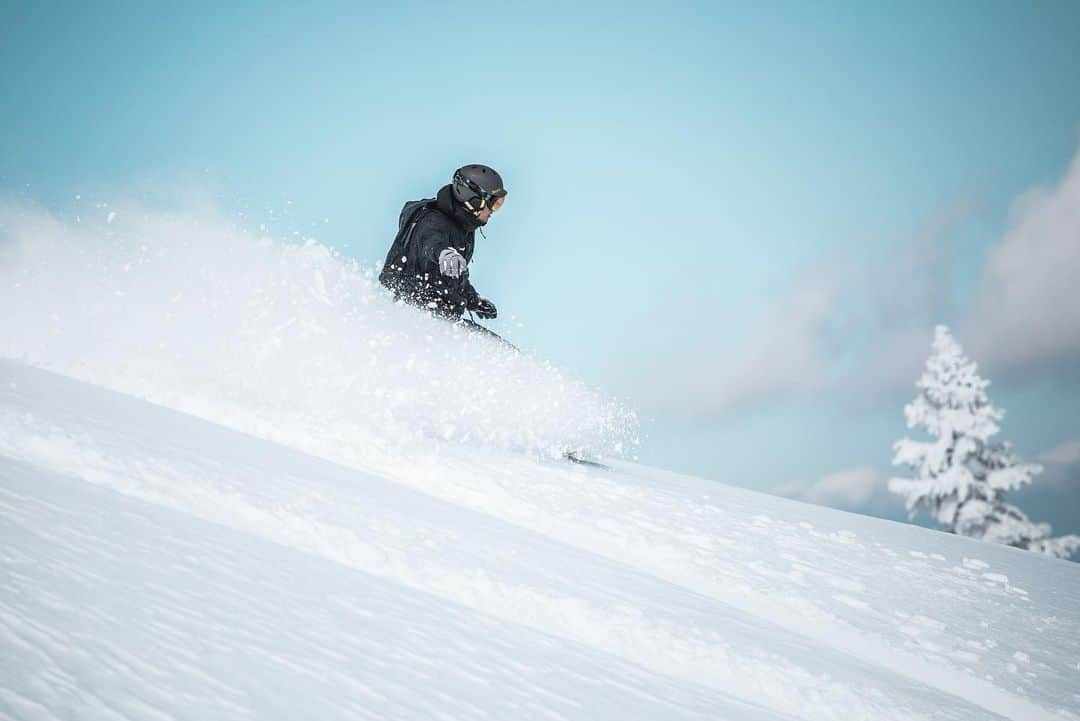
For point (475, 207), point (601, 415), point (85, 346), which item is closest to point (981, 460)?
point (601, 415)

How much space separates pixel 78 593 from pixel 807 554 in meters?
4.69

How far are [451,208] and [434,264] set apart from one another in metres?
0.96

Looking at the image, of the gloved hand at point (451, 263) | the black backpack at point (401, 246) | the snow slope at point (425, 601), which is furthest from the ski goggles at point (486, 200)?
the snow slope at point (425, 601)

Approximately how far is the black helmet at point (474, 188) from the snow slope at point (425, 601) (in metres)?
4.16

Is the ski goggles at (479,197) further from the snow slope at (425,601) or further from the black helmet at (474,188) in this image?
the snow slope at (425,601)

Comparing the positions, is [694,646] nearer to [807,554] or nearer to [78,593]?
[78,593]

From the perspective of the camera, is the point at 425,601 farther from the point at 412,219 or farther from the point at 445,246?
the point at 412,219

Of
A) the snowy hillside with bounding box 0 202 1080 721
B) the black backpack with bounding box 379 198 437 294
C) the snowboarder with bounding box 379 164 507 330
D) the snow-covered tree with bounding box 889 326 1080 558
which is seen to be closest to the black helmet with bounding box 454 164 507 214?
the snowboarder with bounding box 379 164 507 330

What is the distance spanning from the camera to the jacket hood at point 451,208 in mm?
7926

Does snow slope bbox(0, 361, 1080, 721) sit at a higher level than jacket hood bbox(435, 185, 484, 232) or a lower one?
lower

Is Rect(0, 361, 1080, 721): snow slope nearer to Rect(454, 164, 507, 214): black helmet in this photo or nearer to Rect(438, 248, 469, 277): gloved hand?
Rect(438, 248, 469, 277): gloved hand

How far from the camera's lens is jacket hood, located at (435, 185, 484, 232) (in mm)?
7926

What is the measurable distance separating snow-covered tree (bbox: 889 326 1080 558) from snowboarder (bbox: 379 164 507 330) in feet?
61.5

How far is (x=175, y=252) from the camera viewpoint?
8219 mm
